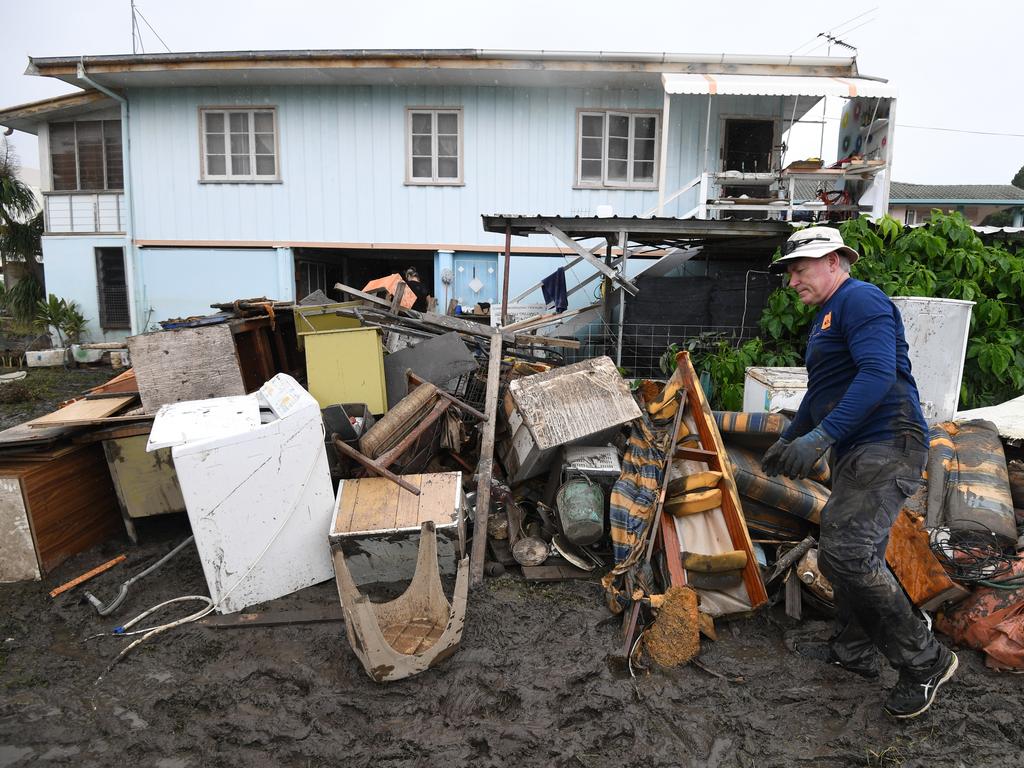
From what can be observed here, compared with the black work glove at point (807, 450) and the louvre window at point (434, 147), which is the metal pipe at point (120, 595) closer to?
the black work glove at point (807, 450)

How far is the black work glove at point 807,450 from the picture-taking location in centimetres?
261

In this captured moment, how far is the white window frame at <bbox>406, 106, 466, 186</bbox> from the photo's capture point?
35.6 feet

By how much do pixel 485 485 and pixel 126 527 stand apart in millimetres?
2690

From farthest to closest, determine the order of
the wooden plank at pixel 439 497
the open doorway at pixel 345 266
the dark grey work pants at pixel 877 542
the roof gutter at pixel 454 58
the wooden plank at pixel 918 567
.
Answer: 1. the open doorway at pixel 345 266
2. the roof gutter at pixel 454 58
3. the wooden plank at pixel 439 497
4. the wooden plank at pixel 918 567
5. the dark grey work pants at pixel 877 542

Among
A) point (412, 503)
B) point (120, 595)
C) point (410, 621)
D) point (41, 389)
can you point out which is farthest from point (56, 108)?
point (410, 621)

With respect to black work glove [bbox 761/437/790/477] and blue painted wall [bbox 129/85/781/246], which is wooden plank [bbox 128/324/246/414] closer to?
black work glove [bbox 761/437/790/477]

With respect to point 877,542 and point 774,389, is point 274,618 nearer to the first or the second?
point 877,542

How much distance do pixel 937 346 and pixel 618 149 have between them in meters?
7.38

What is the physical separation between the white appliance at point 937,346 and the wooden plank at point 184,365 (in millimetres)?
5195

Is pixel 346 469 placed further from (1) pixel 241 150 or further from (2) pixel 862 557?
(1) pixel 241 150

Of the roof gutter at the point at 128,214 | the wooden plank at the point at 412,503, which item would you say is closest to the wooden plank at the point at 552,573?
the wooden plank at the point at 412,503

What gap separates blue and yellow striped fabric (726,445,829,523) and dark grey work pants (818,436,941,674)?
1.14 m

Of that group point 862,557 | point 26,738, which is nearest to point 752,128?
point 862,557

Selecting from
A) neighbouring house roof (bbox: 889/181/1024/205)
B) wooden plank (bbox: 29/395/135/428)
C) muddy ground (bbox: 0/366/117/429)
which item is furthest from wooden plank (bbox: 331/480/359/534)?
neighbouring house roof (bbox: 889/181/1024/205)
